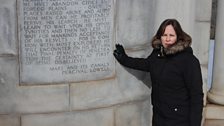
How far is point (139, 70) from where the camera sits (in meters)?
5.40

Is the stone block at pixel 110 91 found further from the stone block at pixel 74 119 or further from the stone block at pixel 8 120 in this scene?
the stone block at pixel 8 120

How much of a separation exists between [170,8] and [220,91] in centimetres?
201

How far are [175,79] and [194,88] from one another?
0.64 feet

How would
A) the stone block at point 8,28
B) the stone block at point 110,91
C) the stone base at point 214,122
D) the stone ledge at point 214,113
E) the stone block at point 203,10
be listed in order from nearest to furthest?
the stone block at point 8,28 → the stone block at point 110,91 → the stone block at point 203,10 → the stone base at point 214,122 → the stone ledge at point 214,113

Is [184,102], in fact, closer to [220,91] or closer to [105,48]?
[105,48]

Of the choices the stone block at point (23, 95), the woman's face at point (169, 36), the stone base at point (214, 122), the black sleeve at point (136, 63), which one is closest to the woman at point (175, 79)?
the woman's face at point (169, 36)

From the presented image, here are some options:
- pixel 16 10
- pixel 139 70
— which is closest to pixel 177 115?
pixel 139 70

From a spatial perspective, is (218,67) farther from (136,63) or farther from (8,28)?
(8,28)

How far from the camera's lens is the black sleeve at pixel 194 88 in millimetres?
4301

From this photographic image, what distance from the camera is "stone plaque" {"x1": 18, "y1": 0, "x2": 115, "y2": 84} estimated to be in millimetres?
4930

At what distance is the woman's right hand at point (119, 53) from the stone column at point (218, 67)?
2077 mm

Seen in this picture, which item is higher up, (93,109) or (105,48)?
(105,48)

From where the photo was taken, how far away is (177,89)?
4.44 metres

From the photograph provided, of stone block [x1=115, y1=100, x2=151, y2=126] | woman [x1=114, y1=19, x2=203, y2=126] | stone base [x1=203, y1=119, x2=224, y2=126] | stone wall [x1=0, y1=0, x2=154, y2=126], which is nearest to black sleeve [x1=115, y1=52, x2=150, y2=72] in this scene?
stone wall [x1=0, y1=0, x2=154, y2=126]
